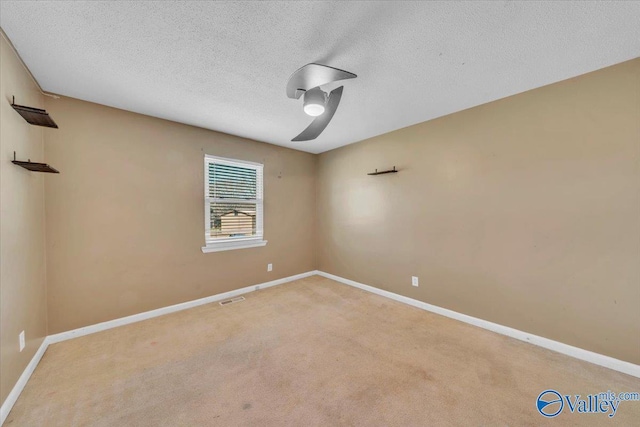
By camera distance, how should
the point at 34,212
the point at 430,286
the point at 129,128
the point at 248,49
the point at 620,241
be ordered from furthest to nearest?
the point at 430,286 < the point at 129,128 < the point at 34,212 < the point at 620,241 < the point at 248,49

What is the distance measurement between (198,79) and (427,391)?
3058 mm

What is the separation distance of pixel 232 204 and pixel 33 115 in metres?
2.08

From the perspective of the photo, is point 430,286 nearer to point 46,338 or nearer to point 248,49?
point 248,49

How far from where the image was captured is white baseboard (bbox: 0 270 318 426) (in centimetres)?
155

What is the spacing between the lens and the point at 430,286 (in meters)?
2.99

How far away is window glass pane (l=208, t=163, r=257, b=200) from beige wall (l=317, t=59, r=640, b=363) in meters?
2.09

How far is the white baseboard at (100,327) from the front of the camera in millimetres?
1548

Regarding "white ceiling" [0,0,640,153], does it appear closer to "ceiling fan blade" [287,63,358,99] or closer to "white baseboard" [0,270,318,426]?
"ceiling fan blade" [287,63,358,99]

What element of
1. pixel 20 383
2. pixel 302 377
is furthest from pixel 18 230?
pixel 302 377

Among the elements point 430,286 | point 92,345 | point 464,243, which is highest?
point 464,243

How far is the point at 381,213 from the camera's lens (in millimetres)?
3537

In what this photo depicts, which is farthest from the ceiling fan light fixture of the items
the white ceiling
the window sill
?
the window sill

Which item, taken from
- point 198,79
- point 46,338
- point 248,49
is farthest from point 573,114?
point 46,338

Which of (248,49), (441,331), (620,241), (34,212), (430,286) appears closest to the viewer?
(248,49)
